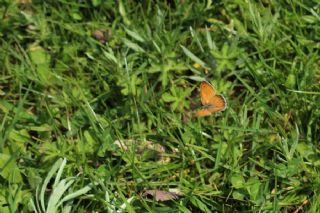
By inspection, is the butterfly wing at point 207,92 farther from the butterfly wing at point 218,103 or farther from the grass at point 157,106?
the grass at point 157,106

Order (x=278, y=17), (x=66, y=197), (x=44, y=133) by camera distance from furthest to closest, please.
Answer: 1. (x=278, y=17)
2. (x=44, y=133)
3. (x=66, y=197)

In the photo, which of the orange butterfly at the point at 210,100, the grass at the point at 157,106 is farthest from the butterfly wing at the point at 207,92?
the grass at the point at 157,106

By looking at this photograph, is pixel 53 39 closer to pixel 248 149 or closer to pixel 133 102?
pixel 133 102

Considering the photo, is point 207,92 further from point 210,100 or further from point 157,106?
point 157,106

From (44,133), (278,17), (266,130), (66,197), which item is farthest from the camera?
(278,17)

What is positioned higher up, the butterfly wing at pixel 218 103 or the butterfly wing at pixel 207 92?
the butterfly wing at pixel 207 92

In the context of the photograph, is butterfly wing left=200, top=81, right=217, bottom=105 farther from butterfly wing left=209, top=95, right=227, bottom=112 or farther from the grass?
the grass

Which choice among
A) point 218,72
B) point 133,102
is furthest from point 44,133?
point 218,72
